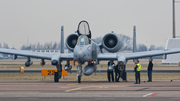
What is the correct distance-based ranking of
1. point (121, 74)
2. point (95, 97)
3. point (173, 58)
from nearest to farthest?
point (95, 97)
point (121, 74)
point (173, 58)

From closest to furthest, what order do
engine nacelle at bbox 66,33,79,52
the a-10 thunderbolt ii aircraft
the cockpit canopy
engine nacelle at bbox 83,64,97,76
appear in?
the a-10 thunderbolt ii aircraft < the cockpit canopy < engine nacelle at bbox 83,64,97,76 < engine nacelle at bbox 66,33,79,52

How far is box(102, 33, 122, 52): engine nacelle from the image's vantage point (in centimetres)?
2875

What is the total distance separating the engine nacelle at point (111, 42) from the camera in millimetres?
28750

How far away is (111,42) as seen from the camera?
29047mm

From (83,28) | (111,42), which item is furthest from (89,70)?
(111,42)

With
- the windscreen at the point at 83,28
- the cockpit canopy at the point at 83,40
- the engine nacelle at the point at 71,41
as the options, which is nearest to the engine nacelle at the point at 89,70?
the cockpit canopy at the point at 83,40

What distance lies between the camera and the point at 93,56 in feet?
85.7

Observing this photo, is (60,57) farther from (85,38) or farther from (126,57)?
(126,57)

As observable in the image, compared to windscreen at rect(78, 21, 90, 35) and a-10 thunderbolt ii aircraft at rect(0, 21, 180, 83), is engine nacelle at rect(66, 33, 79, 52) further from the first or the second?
windscreen at rect(78, 21, 90, 35)

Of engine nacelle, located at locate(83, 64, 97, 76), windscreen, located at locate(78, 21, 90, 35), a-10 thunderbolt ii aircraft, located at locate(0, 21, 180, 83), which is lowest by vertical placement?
engine nacelle, located at locate(83, 64, 97, 76)

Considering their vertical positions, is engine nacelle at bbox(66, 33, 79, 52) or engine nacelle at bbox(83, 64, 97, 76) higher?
engine nacelle at bbox(66, 33, 79, 52)

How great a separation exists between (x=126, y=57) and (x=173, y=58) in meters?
55.8

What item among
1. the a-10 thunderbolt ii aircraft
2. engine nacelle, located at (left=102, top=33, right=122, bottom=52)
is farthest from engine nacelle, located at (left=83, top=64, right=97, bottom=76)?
engine nacelle, located at (left=102, top=33, right=122, bottom=52)

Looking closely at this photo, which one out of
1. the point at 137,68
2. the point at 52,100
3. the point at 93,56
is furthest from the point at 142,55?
the point at 52,100
